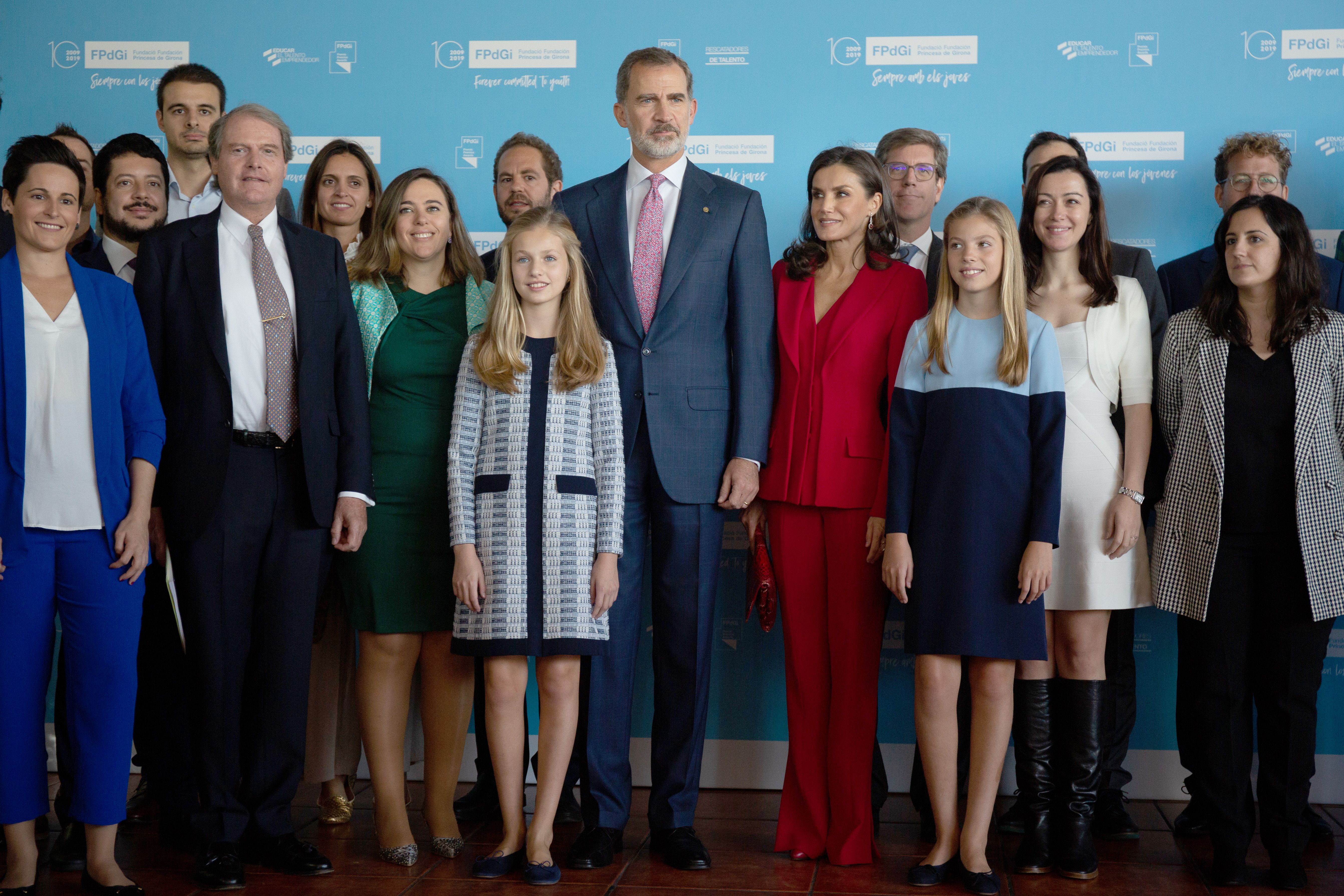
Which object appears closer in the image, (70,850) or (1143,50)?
(70,850)

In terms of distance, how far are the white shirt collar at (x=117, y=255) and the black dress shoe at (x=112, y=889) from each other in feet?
5.55

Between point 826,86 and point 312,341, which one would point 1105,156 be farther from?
point 312,341

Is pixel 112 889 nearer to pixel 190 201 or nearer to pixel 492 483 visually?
pixel 492 483

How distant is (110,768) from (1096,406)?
8.33 ft

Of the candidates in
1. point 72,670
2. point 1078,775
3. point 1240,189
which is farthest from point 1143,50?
point 72,670

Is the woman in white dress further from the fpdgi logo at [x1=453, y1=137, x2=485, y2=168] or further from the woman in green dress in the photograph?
the fpdgi logo at [x1=453, y1=137, x2=485, y2=168]

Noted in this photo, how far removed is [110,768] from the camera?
2.69 metres

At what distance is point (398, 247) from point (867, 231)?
126 cm

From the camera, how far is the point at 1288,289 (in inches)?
112

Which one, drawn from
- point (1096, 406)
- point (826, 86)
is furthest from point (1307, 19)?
point (1096, 406)

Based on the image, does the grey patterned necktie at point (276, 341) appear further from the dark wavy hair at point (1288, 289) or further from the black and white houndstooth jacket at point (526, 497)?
the dark wavy hair at point (1288, 289)

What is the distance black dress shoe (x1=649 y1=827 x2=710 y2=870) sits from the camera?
295 cm

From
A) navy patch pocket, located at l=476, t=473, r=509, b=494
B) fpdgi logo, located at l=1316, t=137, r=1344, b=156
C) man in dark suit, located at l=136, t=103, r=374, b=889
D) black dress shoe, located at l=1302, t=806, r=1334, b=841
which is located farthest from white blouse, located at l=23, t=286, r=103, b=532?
fpdgi logo, located at l=1316, t=137, r=1344, b=156

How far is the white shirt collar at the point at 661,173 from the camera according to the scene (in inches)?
122
